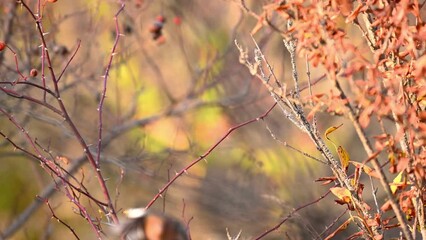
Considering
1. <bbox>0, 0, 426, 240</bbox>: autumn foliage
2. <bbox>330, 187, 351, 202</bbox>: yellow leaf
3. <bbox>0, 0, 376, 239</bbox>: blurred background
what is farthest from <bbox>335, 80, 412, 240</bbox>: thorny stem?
<bbox>0, 0, 376, 239</bbox>: blurred background

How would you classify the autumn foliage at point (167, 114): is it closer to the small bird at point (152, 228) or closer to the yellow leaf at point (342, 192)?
the small bird at point (152, 228)

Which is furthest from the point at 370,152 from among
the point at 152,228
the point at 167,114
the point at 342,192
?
the point at 167,114

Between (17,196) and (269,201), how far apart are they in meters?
3.05

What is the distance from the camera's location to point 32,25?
22.9 ft

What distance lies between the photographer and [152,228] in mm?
2529

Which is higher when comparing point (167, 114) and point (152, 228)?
point (167, 114)

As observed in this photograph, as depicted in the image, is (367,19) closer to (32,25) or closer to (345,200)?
(345,200)

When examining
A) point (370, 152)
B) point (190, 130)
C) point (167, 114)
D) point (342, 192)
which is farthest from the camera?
point (190, 130)

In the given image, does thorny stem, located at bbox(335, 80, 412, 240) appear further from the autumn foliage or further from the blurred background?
the blurred background

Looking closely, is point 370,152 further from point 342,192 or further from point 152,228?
point 152,228

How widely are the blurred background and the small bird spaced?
5074 mm

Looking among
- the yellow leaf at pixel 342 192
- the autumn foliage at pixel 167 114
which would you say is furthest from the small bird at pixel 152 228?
the autumn foliage at pixel 167 114

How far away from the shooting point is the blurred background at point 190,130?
8.26 metres

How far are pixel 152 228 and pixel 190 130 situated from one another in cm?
685
